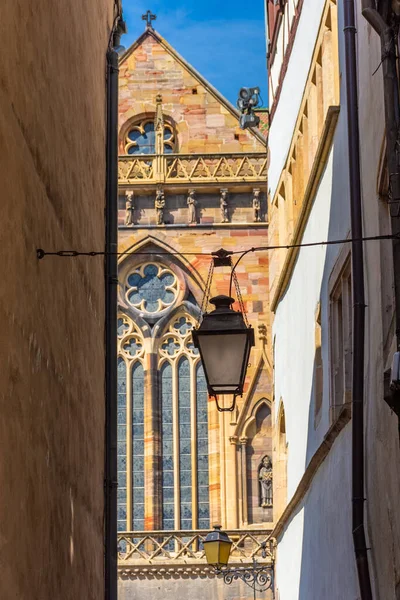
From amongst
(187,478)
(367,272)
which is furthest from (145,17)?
(367,272)

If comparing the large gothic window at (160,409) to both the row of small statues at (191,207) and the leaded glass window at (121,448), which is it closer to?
the leaded glass window at (121,448)

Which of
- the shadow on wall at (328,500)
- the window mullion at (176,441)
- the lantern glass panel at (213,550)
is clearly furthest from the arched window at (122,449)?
the shadow on wall at (328,500)

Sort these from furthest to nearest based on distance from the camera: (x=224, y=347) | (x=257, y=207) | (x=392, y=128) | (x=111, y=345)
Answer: (x=257, y=207) → (x=111, y=345) → (x=224, y=347) → (x=392, y=128)

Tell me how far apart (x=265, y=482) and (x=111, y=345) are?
48.3 ft

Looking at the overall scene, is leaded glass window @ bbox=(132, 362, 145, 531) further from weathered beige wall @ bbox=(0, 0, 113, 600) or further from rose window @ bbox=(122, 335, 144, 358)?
weathered beige wall @ bbox=(0, 0, 113, 600)

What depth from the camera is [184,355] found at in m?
26.0

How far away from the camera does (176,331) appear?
26125 mm

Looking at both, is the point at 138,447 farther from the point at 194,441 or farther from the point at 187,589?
the point at 187,589

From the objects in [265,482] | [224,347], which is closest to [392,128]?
[224,347]

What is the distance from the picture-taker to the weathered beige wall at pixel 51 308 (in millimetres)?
5977

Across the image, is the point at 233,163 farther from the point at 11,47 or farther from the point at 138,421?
the point at 11,47

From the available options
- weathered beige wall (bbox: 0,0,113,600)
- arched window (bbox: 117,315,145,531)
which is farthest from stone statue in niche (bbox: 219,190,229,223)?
weathered beige wall (bbox: 0,0,113,600)

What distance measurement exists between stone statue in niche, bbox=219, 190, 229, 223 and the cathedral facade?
2 cm

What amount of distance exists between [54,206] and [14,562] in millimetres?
1988
